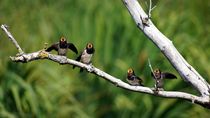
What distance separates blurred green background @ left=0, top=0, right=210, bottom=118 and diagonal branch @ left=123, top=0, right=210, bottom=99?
4.74 metres

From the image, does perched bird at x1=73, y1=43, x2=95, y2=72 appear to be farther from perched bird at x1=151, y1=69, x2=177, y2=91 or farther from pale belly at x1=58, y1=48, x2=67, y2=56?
perched bird at x1=151, y1=69, x2=177, y2=91

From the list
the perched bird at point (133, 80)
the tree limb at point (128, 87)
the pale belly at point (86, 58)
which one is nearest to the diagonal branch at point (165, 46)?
the tree limb at point (128, 87)

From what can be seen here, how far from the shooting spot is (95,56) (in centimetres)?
1060

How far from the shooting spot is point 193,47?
10.6 m

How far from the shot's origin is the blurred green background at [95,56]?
30.7 ft

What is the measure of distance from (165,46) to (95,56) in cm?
640

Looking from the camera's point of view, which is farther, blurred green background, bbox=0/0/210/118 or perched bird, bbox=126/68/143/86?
blurred green background, bbox=0/0/210/118

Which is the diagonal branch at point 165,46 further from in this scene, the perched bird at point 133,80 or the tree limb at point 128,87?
the perched bird at point 133,80

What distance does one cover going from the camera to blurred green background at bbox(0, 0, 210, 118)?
9.35 meters

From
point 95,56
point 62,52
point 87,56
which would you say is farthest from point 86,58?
point 95,56

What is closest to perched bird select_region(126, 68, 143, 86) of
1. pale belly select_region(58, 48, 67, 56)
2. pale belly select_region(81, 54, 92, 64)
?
pale belly select_region(81, 54, 92, 64)

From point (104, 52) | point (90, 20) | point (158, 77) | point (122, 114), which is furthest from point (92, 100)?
point (158, 77)

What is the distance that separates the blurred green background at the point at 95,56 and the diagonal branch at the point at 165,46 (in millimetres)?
Answer: 4740

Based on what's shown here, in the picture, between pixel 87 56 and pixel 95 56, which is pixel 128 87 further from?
pixel 95 56
